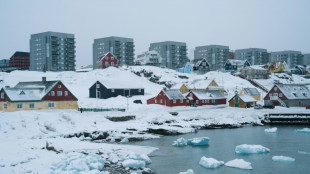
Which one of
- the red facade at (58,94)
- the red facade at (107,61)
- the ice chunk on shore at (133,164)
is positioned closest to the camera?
the ice chunk on shore at (133,164)

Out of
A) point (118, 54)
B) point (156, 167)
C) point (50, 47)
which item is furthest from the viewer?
point (118, 54)

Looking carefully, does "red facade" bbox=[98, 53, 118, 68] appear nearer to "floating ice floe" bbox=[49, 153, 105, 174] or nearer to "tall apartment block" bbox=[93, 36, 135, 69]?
"tall apartment block" bbox=[93, 36, 135, 69]

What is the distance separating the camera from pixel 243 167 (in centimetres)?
2695

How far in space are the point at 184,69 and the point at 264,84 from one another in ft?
118

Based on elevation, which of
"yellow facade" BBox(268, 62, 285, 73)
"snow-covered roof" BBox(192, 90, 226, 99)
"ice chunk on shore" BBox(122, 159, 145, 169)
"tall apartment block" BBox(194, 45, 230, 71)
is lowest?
"ice chunk on shore" BBox(122, 159, 145, 169)

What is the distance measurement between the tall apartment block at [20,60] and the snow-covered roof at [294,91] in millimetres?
111522

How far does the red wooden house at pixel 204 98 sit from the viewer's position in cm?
6706

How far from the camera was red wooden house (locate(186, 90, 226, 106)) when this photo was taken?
67062 mm

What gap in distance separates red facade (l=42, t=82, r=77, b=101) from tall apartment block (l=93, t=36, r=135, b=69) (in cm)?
8343

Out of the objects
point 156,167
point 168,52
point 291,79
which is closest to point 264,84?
point 291,79

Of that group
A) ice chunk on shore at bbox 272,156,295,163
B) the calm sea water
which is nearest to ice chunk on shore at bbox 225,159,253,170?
the calm sea water

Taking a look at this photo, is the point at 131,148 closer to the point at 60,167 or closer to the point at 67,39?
the point at 60,167

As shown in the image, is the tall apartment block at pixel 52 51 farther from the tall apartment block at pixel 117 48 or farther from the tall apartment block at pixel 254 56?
the tall apartment block at pixel 254 56

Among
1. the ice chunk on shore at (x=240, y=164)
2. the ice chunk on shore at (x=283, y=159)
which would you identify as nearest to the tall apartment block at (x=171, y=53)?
the ice chunk on shore at (x=283, y=159)
